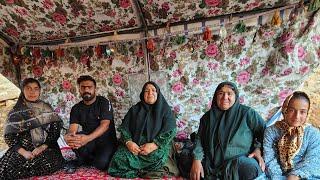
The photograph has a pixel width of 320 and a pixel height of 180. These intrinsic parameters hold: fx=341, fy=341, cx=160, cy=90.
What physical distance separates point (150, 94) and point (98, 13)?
927 millimetres

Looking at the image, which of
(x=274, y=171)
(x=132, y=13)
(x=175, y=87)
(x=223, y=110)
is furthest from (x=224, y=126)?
(x=132, y=13)

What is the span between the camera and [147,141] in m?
2.93

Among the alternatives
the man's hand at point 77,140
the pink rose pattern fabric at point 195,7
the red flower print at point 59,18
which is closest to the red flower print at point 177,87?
the pink rose pattern fabric at point 195,7

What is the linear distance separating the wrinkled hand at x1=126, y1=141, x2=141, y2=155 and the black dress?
0.73 meters

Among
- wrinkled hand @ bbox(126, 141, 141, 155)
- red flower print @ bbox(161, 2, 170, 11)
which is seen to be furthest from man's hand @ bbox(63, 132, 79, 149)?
red flower print @ bbox(161, 2, 170, 11)

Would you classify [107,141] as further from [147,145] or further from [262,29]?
[262,29]

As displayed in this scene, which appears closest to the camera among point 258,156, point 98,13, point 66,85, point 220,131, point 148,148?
point 258,156

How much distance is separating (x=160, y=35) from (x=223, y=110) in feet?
3.59

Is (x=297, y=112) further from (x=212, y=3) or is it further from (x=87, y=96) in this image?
(x=87, y=96)

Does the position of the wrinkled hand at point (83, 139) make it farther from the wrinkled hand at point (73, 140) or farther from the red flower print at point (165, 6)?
the red flower print at point (165, 6)

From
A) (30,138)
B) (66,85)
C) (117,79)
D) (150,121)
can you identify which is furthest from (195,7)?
(30,138)

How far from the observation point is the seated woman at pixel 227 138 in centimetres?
258

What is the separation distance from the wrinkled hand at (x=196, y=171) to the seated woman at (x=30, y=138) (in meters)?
1.29

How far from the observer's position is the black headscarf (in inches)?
116
